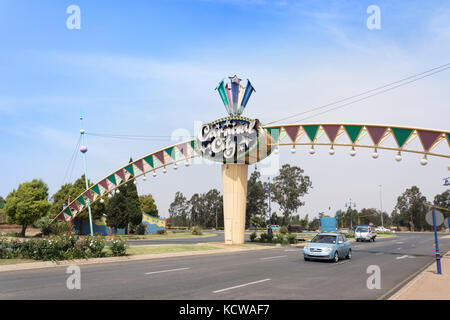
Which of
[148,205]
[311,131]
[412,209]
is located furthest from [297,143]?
[412,209]

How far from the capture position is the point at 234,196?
3145 centimetres

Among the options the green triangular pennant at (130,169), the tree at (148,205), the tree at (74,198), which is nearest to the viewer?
the green triangular pennant at (130,169)

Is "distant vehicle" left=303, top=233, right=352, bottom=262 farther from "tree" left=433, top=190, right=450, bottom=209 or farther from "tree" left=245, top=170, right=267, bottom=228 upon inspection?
"tree" left=433, top=190, right=450, bottom=209

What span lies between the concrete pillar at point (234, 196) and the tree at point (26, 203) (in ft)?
81.4

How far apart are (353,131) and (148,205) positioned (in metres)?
66.1

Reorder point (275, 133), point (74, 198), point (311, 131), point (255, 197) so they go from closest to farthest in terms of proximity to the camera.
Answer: point (311, 131) < point (275, 133) < point (74, 198) < point (255, 197)

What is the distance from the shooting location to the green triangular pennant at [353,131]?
88.5 ft

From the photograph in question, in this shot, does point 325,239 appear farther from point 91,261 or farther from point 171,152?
point 171,152

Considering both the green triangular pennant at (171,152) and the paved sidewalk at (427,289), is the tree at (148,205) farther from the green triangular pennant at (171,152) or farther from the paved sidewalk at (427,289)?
the paved sidewalk at (427,289)

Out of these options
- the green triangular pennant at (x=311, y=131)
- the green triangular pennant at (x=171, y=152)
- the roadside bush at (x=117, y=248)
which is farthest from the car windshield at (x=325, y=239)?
the green triangular pennant at (x=171, y=152)

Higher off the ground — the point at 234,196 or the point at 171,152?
the point at 171,152

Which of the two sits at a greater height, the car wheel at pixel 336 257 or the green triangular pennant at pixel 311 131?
the green triangular pennant at pixel 311 131
